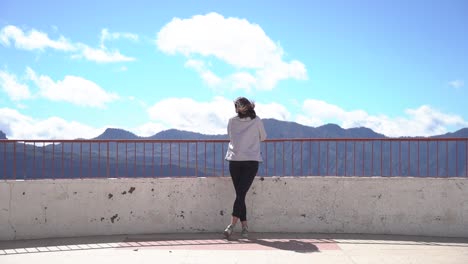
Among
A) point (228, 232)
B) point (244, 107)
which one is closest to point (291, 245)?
point (228, 232)

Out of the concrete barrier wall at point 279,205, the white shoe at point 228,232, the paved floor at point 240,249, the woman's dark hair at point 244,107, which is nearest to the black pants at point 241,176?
the white shoe at point 228,232

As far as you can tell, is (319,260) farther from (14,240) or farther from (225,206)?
(14,240)

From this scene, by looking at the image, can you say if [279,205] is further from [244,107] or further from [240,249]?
[244,107]

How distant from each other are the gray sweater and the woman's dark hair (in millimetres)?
50

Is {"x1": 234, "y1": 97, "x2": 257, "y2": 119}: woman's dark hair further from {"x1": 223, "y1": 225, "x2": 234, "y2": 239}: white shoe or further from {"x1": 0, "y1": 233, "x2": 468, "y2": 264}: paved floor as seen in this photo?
{"x1": 0, "y1": 233, "x2": 468, "y2": 264}: paved floor

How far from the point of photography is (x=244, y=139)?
6.43 m

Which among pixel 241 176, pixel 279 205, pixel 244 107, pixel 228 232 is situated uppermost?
pixel 244 107

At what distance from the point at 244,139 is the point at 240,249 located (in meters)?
1.35

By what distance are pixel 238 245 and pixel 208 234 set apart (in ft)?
3.34

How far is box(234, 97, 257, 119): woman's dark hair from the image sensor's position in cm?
640

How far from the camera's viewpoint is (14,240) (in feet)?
22.1

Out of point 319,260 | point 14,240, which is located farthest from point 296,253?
point 14,240

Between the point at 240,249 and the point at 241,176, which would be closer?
the point at 240,249

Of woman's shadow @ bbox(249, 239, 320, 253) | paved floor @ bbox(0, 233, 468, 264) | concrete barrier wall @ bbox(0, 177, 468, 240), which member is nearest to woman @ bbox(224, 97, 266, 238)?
woman's shadow @ bbox(249, 239, 320, 253)
